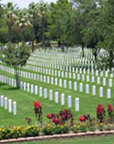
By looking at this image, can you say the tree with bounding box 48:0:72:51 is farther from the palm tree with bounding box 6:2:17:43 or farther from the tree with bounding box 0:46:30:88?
the tree with bounding box 0:46:30:88

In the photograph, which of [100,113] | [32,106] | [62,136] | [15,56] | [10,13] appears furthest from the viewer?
[10,13]

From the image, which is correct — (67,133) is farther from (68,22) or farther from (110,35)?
(68,22)

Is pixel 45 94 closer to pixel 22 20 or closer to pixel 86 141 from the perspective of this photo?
pixel 86 141

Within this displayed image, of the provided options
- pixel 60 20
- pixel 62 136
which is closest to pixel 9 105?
pixel 62 136

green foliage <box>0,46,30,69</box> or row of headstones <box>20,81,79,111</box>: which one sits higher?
green foliage <box>0,46,30,69</box>

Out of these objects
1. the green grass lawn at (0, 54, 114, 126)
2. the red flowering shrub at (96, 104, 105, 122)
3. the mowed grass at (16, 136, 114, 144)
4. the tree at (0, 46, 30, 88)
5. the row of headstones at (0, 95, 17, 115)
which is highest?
the tree at (0, 46, 30, 88)

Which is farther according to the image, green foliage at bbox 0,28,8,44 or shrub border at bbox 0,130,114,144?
green foliage at bbox 0,28,8,44

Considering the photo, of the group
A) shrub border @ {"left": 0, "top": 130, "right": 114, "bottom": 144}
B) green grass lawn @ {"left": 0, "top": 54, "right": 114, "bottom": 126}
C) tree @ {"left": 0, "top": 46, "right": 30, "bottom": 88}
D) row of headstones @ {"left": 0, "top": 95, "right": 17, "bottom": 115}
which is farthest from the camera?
tree @ {"left": 0, "top": 46, "right": 30, "bottom": 88}

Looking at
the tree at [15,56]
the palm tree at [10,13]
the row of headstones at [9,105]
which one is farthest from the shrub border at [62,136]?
the palm tree at [10,13]

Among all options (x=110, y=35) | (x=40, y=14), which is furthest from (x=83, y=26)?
(x=40, y=14)

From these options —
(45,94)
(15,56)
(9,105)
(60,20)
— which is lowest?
(45,94)

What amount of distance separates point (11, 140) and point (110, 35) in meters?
13.5

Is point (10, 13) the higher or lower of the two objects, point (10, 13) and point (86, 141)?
the higher

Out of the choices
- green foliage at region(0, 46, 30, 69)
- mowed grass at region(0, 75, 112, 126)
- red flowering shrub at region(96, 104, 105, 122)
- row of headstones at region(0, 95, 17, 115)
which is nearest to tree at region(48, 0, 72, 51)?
green foliage at region(0, 46, 30, 69)
